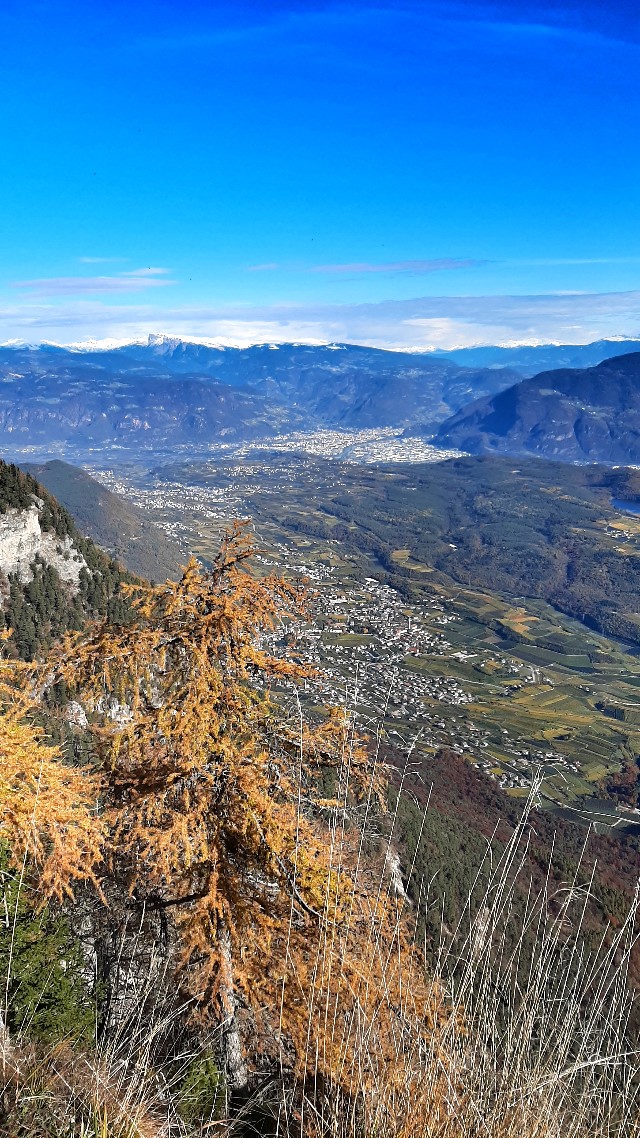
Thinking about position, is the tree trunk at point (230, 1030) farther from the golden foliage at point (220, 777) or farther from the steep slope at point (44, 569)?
the steep slope at point (44, 569)

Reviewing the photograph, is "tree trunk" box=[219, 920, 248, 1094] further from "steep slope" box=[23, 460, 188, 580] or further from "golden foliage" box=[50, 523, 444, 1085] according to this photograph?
"steep slope" box=[23, 460, 188, 580]

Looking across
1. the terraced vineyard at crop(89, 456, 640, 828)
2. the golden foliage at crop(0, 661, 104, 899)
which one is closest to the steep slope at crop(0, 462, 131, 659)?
the terraced vineyard at crop(89, 456, 640, 828)

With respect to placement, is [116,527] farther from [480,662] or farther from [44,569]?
[44,569]

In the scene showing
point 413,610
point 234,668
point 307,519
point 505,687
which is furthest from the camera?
point 307,519

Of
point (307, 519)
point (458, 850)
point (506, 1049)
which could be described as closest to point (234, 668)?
point (506, 1049)

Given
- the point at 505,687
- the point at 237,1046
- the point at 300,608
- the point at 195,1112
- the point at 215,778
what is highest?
the point at 300,608

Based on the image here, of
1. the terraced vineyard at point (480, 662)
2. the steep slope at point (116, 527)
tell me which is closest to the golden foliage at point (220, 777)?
the terraced vineyard at point (480, 662)

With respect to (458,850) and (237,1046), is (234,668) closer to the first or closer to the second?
(237,1046)

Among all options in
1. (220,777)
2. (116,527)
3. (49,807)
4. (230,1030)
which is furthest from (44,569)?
(116,527)
